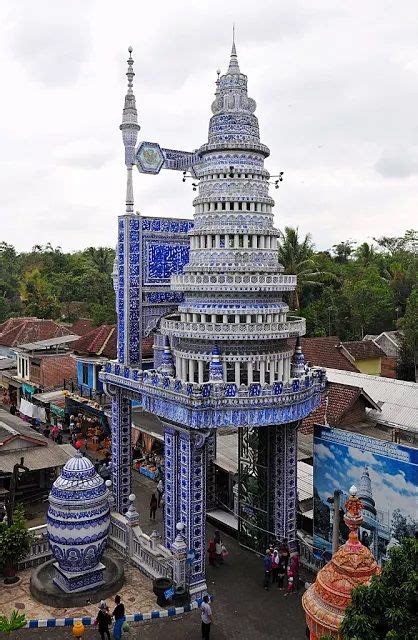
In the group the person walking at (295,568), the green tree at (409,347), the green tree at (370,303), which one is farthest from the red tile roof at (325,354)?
the person walking at (295,568)

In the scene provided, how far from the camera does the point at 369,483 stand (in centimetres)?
1567

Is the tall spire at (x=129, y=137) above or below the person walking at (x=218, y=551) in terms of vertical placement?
above

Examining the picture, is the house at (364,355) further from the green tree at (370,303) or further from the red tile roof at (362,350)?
the green tree at (370,303)

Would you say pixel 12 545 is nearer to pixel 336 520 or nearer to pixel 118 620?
pixel 118 620

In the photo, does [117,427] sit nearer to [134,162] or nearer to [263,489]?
[263,489]

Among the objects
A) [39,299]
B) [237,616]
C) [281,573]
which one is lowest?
[237,616]

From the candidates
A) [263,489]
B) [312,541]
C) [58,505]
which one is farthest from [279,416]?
[58,505]

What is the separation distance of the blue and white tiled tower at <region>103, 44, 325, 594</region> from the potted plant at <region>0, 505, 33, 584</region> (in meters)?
3.78

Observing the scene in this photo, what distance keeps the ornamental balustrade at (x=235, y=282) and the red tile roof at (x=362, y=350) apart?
71.0 ft

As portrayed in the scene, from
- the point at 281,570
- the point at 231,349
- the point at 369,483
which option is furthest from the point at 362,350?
the point at 231,349

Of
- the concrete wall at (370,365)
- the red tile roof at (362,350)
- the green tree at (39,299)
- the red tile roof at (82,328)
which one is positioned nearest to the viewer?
the red tile roof at (362,350)

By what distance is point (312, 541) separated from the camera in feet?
58.5

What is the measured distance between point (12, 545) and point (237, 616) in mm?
5985

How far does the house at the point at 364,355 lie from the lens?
37.5m
